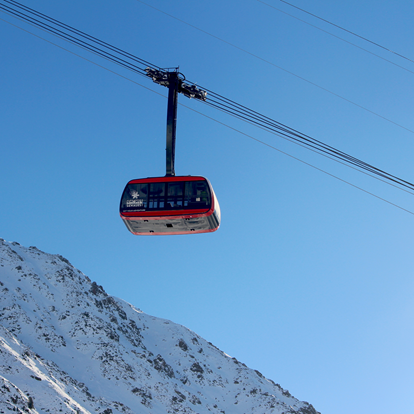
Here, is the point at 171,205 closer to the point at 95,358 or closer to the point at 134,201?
the point at 134,201

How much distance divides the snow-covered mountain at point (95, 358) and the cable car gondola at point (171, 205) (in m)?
54.9

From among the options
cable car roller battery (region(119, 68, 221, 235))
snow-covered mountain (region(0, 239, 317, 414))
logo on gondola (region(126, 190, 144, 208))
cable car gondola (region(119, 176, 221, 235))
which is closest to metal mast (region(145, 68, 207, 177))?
cable car roller battery (region(119, 68, 221, 235))

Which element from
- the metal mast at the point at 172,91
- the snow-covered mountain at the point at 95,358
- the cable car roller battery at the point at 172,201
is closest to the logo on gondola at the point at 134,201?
the cable car roller battery at the point at 172,201

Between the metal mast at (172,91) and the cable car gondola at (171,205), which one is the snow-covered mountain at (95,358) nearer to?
the cable car gondola at (171,205)

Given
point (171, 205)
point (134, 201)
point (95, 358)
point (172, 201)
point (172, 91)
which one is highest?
point (172, 91)

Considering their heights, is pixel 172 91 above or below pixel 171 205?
above

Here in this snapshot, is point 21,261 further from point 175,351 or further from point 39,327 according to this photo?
point 175,351

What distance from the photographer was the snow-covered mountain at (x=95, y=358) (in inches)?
3472

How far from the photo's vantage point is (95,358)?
4717 inches

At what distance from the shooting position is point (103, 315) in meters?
151

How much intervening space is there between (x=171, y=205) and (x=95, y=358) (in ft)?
357

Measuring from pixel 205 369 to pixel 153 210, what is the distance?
153m

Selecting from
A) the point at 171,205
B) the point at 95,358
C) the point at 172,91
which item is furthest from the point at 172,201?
the point at 95,358

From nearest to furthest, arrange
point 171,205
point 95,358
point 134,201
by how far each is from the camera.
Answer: point 171,205
point 134,201
point 95,358
